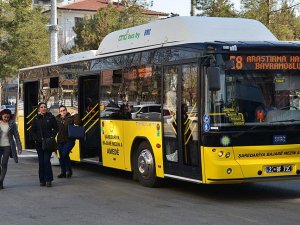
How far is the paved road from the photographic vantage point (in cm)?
874

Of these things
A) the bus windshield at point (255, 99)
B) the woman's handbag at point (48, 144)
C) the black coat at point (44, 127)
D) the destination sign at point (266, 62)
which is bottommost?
the woman's handbag at point (48, 144)

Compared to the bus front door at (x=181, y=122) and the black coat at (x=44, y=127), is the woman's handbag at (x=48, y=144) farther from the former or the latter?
Answer: the bus front door at (x=181, y=122)

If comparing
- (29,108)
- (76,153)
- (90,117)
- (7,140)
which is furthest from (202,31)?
(29,108)

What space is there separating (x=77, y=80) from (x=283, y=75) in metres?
6.31

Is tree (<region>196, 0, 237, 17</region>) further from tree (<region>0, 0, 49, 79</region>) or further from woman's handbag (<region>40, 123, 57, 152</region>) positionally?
woman's handbag (<region>40, 123, 57, 152</region>)

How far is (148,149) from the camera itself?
39.0 feet

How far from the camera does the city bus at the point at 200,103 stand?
9.96 meters

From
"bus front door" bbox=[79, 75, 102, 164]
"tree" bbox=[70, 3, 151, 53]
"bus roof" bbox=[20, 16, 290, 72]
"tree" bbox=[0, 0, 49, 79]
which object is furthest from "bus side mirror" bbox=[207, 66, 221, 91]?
"tree" bbox=[0, 0, 49, 79]

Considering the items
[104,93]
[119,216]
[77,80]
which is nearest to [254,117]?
[119,216]

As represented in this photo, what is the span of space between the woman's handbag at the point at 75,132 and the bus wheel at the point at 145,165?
205 centimetres

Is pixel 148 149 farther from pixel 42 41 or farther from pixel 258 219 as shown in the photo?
pixel 42 41

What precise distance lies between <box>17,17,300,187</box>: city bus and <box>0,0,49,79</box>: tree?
25.5 m

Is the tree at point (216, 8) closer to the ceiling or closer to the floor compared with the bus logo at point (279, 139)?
closer to the ceiling

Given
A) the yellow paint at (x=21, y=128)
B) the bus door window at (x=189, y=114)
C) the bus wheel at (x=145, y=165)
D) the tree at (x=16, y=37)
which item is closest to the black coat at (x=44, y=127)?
the bus wheel at (x=145, y=165)
